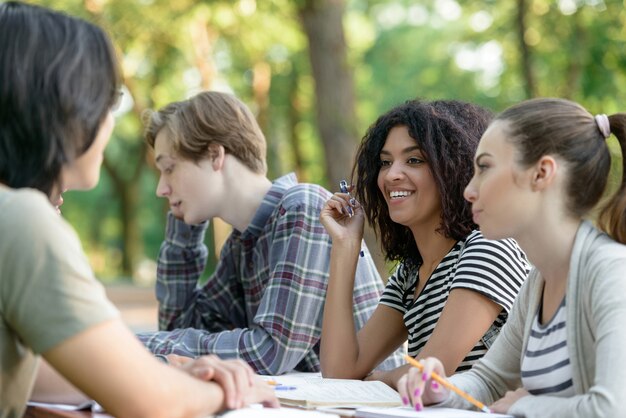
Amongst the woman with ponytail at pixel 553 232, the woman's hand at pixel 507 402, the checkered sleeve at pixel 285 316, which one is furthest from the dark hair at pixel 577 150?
the checkered sleeve at pixel 285 316

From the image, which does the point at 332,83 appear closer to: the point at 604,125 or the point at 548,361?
the point at 604,125

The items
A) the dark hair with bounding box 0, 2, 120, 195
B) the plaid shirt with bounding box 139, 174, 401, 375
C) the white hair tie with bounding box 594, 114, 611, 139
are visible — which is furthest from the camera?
the plaid shirt with bounding box 139, 174, 401, 375

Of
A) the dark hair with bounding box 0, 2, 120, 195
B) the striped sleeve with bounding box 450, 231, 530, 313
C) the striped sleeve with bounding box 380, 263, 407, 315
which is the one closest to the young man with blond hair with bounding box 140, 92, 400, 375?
the striped sleeve with bounding box 380, 263, 407, 315

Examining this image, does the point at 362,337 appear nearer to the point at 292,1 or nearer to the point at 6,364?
the point at 6,364

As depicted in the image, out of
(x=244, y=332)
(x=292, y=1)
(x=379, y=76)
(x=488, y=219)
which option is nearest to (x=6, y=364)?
(x=488, y=219)

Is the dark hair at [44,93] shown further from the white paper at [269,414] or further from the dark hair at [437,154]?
the dark hair at [437,154]

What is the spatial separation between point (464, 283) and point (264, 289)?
1.14 m

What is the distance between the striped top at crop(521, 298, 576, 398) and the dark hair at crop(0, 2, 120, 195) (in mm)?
1055

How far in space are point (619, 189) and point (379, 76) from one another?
15678 mm

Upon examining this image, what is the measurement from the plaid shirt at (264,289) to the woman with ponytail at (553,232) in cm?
108

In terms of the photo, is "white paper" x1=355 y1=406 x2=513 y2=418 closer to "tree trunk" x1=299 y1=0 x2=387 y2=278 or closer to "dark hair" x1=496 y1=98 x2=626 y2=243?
"dark hair" x1=496 y1=98 x2=626 y2=243

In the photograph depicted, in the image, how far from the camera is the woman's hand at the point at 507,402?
2052 mm

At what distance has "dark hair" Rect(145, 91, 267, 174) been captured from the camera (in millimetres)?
3721

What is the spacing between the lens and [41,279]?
1590mm
